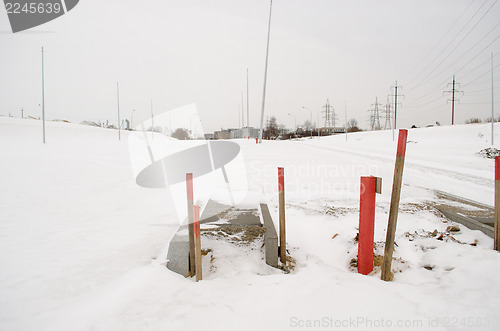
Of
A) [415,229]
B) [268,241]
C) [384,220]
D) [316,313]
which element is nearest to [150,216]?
[268,241]

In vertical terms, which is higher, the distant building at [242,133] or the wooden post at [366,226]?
the distant building at [242,133]

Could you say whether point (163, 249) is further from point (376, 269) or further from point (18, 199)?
point (18, 199)

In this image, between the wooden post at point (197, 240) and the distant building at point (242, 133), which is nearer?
the wooden post at point (197, 240)

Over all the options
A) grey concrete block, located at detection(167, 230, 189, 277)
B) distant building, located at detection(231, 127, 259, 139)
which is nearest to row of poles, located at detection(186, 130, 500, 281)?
grey concrete block, located at detection(167, 230, 189, 277)

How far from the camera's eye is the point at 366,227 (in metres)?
2.75

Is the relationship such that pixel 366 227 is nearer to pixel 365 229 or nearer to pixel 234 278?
pixel 365 229

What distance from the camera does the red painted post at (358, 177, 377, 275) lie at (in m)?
2.71

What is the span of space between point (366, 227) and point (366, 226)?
0.01 metres

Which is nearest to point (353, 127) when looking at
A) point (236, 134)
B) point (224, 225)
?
point (236, 134)

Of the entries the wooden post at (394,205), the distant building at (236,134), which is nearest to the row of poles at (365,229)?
the wooden post at (394,205)

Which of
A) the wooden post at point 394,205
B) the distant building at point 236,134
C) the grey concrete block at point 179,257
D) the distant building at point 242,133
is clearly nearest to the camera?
the wooden post at point 394,205

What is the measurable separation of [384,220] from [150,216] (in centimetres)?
404

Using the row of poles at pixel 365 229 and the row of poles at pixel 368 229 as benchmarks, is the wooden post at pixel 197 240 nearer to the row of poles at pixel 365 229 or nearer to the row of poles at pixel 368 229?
the row of poles at pixel 365 229

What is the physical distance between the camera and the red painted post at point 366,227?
2.71 meters
